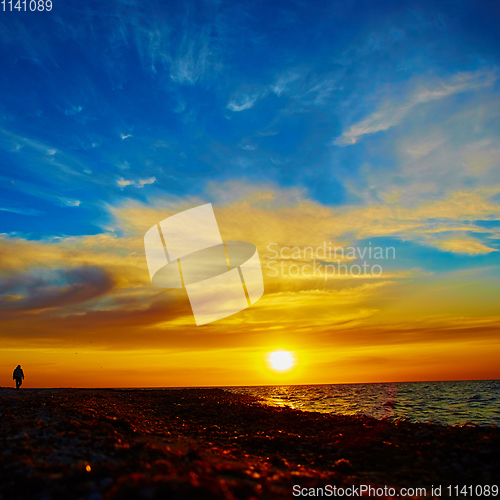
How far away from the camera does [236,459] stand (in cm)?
1041

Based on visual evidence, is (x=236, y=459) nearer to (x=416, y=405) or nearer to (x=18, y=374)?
(x=416, y=405)

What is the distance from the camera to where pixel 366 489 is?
26.3 feet

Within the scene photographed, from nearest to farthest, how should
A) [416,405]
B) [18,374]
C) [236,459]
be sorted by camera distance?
[236,459]
[416,405]
[18,374]

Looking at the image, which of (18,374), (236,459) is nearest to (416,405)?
(236,459)

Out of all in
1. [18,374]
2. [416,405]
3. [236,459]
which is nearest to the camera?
[236,459]

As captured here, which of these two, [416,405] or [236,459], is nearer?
[236,459]

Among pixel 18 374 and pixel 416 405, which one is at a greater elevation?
pixel 18 374

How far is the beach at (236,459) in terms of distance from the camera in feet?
18.5

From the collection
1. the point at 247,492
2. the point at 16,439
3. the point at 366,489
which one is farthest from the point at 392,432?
the point at 16,439

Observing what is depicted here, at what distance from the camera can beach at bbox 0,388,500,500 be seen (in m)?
5.65

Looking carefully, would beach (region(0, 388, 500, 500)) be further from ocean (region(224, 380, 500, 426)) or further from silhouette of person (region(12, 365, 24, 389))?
silhouette of person (region(12, 365, 24, 389))

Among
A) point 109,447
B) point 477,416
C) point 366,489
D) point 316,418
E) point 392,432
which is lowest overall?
point 477,416

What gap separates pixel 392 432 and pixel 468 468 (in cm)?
457

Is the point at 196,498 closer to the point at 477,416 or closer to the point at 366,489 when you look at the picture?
the point at 366,489
